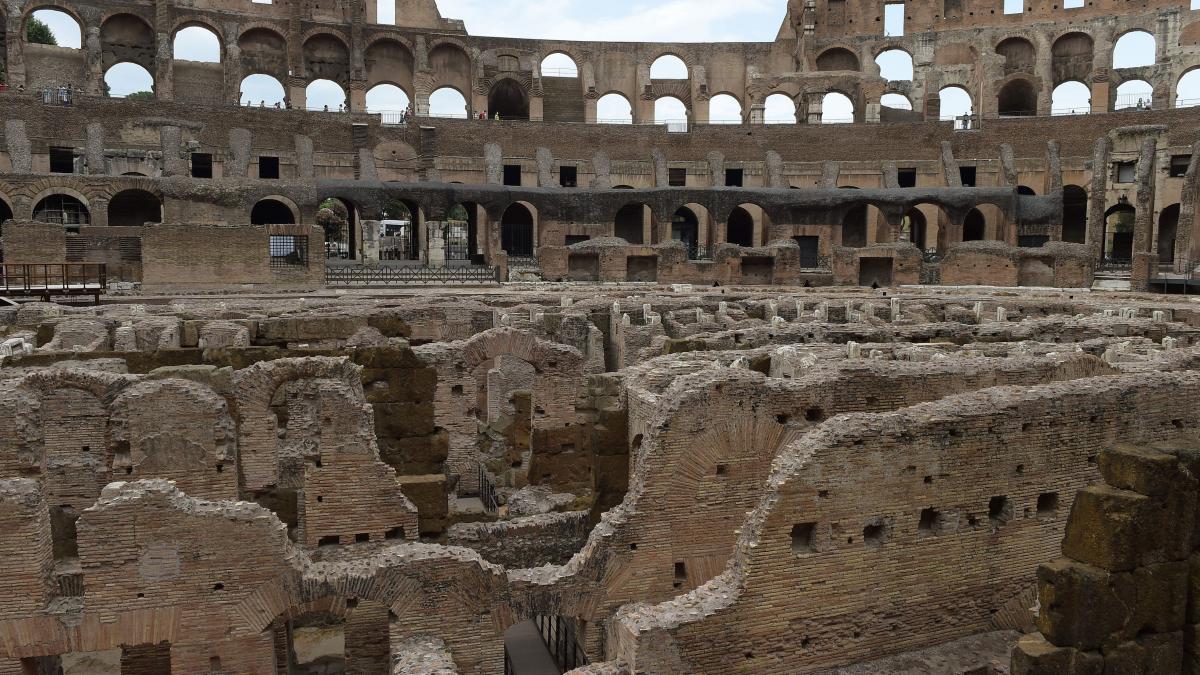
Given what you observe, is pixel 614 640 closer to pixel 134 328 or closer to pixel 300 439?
pixel 300 439

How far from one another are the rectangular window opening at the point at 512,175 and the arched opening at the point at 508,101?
30.2 feet

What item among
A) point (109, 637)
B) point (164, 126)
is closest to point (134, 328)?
point (109, 637)

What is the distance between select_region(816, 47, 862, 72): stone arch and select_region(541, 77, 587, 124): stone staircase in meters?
12.9

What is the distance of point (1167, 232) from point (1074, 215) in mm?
3770

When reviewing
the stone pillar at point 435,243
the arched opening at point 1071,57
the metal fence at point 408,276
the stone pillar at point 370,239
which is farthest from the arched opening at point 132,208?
the arched opening at point 1071,57

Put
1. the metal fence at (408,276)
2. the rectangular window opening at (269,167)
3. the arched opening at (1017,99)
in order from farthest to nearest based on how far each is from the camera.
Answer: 1. the arched opening at (1017,99)
2. the rectangular window opening at (269,167)
3. the metal fence at (408,276)

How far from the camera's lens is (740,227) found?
42250mm

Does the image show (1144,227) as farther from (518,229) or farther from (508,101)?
(508,101)

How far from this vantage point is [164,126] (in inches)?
1324

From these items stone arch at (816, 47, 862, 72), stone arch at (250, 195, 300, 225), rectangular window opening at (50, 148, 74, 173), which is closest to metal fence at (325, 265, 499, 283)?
stone arch at (250, 195, 300, 225)


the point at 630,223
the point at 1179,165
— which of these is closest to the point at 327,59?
the point at 630,223

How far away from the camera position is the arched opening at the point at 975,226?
129 ft

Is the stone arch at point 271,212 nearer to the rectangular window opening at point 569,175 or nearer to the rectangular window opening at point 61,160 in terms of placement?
the rectangular window opening at point 61,160

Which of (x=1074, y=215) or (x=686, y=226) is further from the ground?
(x=1074, y=215)
